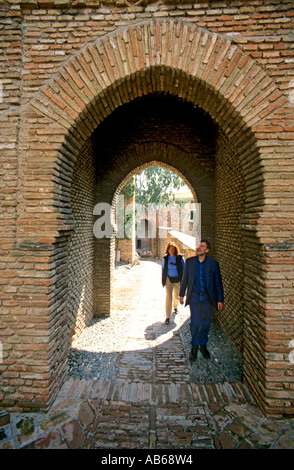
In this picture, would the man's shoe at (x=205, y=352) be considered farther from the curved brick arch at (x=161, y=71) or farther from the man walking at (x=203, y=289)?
the curved brick arch at (x=161, y=71)

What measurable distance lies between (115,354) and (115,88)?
13.6 ft

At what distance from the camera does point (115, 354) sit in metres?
4.30

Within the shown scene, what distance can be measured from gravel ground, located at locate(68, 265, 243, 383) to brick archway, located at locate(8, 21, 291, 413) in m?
1.02

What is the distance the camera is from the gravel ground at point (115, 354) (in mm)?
3699

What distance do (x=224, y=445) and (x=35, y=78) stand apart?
4.28 m

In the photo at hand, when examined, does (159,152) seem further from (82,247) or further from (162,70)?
(162,70)

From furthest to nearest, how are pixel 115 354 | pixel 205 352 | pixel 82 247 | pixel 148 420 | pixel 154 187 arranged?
1. pixel 154 187
2. pixel 82 247
3. pixel 115 354
4. pixel 205 352
5. pixel 148 420

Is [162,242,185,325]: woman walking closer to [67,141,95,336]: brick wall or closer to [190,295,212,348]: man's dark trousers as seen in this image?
[190,295,212,348]: man's dark trousers

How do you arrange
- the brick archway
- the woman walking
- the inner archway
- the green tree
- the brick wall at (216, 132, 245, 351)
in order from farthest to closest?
the green tree → the inner archway → the woman walking → the brick wall at (216, 132, 245, 351) → the brick archway

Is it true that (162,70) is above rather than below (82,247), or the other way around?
above

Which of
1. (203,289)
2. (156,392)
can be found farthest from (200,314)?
(156,392)

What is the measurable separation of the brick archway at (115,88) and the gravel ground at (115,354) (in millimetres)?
1024

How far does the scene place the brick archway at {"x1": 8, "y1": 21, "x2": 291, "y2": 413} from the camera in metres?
2.61

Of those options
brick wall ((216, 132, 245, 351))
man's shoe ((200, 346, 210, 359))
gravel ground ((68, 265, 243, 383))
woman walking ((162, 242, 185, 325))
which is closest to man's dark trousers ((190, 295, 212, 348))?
man's shoe ((200, 346, 210, 359))
